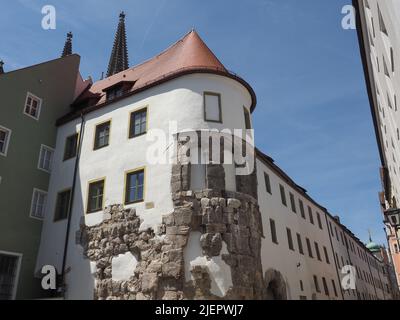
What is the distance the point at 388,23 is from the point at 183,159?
9581 millimetres

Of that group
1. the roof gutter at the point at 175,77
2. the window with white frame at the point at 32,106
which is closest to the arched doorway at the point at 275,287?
the roof gutter at the point at 175,77

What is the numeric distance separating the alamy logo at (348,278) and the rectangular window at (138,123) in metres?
26.9

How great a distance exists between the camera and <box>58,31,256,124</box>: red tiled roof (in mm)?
19141

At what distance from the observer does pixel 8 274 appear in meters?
18.1

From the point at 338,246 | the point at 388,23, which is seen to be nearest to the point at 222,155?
the point at 388,23

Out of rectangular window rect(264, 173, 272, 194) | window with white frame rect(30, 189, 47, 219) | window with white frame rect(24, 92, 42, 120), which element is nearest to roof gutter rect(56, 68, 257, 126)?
window with white frame rect(24, 92, 42, 120)

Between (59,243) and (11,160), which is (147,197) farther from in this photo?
(11,160)

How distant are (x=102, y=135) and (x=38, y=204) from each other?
5.36 m

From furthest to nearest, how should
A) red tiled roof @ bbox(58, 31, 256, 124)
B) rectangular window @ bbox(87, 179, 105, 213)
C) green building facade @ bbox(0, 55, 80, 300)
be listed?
1. red tiled roof @ bbox(58, 31, 256, 124)
2. rectangular window @ bbox(87, 179, 105, 213)
3. green building facade @ bbox(0, 55, 80, 300)

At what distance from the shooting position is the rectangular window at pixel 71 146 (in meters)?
21.6

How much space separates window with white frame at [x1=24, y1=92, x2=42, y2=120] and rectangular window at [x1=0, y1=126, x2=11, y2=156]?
1890mm

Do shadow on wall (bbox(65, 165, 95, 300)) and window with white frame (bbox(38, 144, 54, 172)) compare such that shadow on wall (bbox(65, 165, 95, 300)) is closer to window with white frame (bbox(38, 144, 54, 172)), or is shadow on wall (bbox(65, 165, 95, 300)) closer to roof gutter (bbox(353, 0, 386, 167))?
window with white frame (bbox(38, 144, 54, 172))

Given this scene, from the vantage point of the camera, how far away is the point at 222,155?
17.3 m

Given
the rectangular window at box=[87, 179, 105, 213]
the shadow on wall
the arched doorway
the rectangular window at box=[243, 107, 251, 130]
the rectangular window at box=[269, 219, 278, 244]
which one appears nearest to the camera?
the shadow on wall
